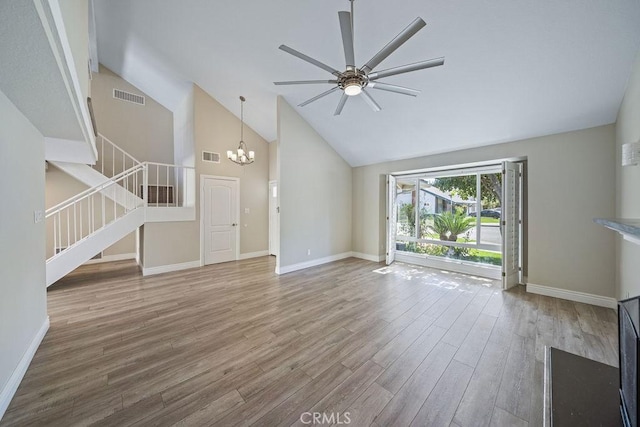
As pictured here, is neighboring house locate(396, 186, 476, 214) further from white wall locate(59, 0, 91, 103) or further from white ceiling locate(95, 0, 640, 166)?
white wall locate(59, 0, 91, 103)

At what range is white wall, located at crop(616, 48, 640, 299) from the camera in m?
2.18

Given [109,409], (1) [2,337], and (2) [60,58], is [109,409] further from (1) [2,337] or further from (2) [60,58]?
(2) [60,58]

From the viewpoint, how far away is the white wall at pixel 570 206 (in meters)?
3.21

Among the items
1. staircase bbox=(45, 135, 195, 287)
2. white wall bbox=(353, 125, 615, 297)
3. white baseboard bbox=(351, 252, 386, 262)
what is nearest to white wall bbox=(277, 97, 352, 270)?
white baseboard bbox=(351, 252, 386, 262)

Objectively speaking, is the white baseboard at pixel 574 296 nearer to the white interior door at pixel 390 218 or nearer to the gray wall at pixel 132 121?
the white interior door at pixel 390 218

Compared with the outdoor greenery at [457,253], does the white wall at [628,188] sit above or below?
above

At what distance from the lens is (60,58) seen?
138 cm

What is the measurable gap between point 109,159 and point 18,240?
515 centimetres

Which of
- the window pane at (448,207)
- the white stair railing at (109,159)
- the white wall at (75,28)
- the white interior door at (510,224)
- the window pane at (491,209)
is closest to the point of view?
the white wall at (75,28)

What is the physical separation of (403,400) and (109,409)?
204 centimetres

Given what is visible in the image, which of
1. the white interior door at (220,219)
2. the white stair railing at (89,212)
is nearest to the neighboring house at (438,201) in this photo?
the white interior door at (220,219)

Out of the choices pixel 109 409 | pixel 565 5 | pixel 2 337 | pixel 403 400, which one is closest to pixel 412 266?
pixel 403 400

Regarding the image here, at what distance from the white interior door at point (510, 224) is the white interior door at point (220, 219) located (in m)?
5.78

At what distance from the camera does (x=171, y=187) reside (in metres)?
6.57
